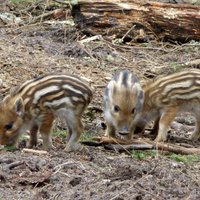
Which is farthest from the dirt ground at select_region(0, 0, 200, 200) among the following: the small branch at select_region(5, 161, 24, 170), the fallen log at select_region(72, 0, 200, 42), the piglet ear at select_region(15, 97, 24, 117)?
the fallen log at select_region(72, 0, 200, 42)

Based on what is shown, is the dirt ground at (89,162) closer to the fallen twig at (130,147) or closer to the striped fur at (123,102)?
the fallen twig at (130,147)

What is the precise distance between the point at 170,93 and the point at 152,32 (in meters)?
4.28

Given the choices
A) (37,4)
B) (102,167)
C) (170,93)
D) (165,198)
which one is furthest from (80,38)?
(165,198)

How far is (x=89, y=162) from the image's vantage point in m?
7.53

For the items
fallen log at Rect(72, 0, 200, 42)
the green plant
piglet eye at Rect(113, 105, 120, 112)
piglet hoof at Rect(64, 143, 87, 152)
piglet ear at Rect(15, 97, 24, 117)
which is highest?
fallen log at Rect(72, 0, 200, 42)

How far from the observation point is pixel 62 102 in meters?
8.06

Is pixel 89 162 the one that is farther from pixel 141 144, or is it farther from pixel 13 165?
pixel 141 144

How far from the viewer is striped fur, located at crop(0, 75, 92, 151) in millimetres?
8055

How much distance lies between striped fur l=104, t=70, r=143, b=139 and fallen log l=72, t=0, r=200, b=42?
4488 millimetres

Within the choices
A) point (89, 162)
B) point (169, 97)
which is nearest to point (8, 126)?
point (89, 162)

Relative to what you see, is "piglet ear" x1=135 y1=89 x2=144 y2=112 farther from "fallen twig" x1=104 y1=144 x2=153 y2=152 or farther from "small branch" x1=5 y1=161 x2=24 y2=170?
"small branch" x1=5 y1=161 x2=24 y2=170

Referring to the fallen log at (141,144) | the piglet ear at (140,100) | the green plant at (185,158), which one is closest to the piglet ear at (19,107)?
the fallen log at (141,144)

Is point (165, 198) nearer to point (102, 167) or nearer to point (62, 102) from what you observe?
point (102, 167)

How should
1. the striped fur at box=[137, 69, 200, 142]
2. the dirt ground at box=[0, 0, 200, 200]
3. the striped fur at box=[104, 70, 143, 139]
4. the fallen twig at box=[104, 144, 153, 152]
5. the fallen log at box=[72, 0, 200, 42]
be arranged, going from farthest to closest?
1. the fallen log at box=[72, 0, 200, 42]
2. the striped fur at box=[137, 69, 200, 142]
3. the striped fur at box=[104, 70, 143, 139]
4. the fallen twig at box=[104, 144, 153, 152]
5. the dirt ground at box=[0, 0, 200, 200]
